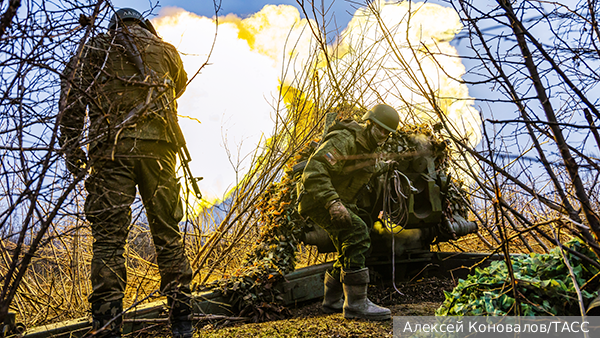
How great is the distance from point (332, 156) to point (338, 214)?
1.86 feet

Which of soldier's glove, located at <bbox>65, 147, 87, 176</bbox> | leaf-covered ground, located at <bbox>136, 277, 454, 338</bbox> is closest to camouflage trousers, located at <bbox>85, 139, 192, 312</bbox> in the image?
leaf-covered ground, located at <bbox>136, 277, 454, 338</bbox>

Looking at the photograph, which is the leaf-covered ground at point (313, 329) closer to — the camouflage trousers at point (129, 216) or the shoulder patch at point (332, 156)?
the camouflage trousers at point (129, 216)

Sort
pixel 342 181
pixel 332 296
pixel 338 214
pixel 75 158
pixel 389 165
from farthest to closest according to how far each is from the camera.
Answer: pixel 389 165
pixel 342 181
pixel 332 296
pixel 338 214
pixel 75 158

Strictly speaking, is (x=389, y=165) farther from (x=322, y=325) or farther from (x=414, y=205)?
(x=322, y=325)

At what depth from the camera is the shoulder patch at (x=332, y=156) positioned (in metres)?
3.68

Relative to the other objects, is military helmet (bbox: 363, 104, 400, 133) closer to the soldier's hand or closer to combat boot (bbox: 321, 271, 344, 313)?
the soldier's hand

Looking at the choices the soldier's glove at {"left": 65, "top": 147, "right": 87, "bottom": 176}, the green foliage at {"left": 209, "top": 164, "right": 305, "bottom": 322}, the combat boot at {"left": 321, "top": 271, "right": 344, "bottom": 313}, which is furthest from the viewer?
the combat boot at {"left": 321, "top": 271, "right": 344, "bottom": 313}

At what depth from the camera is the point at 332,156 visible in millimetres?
3705

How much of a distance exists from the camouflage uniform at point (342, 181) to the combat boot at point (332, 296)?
9cm

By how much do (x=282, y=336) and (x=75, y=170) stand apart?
6.93 ft

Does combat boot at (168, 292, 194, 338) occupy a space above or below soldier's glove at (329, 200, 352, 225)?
below

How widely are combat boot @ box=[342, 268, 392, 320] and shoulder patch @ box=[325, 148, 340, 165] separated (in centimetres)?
105

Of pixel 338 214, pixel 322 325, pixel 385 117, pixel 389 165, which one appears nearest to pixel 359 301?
pixel 322 325

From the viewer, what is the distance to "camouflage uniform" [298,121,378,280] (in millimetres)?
3641
